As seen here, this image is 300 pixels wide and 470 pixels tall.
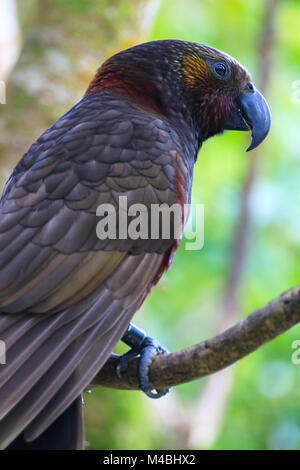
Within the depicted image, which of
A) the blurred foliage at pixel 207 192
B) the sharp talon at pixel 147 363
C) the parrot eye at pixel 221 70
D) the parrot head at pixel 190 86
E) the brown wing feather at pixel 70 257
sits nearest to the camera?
the brown wing feather at pixel 70 257

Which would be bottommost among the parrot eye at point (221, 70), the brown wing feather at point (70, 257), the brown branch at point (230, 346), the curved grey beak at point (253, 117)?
the brown branch at point (230, 346)

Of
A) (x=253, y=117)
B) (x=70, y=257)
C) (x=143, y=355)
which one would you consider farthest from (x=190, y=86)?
(x=143, y=355)

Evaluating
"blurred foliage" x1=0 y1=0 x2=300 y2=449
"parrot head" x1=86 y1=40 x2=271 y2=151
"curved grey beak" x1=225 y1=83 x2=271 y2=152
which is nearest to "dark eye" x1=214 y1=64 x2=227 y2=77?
"parrot head" x1=86 y1=40 x2=271 y2=151

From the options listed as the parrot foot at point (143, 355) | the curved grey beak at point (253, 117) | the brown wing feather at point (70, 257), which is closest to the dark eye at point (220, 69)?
the curved grey beak at point (253, 117)

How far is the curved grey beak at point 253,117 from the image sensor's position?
3.43 meters

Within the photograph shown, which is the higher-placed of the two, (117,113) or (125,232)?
(117,113)

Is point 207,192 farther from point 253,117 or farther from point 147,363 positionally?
point 147,363

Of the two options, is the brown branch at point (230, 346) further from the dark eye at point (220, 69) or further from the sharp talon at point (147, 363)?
the dark eye at point (220, 69)

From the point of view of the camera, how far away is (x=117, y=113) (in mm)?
3045

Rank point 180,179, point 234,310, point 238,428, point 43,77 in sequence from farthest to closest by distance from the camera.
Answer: point 238,428, point 234,310, point 43,77, point 180,179

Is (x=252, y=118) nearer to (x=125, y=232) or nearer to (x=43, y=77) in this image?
(x=125, y=232)

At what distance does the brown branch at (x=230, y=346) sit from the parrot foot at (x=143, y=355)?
49mm
